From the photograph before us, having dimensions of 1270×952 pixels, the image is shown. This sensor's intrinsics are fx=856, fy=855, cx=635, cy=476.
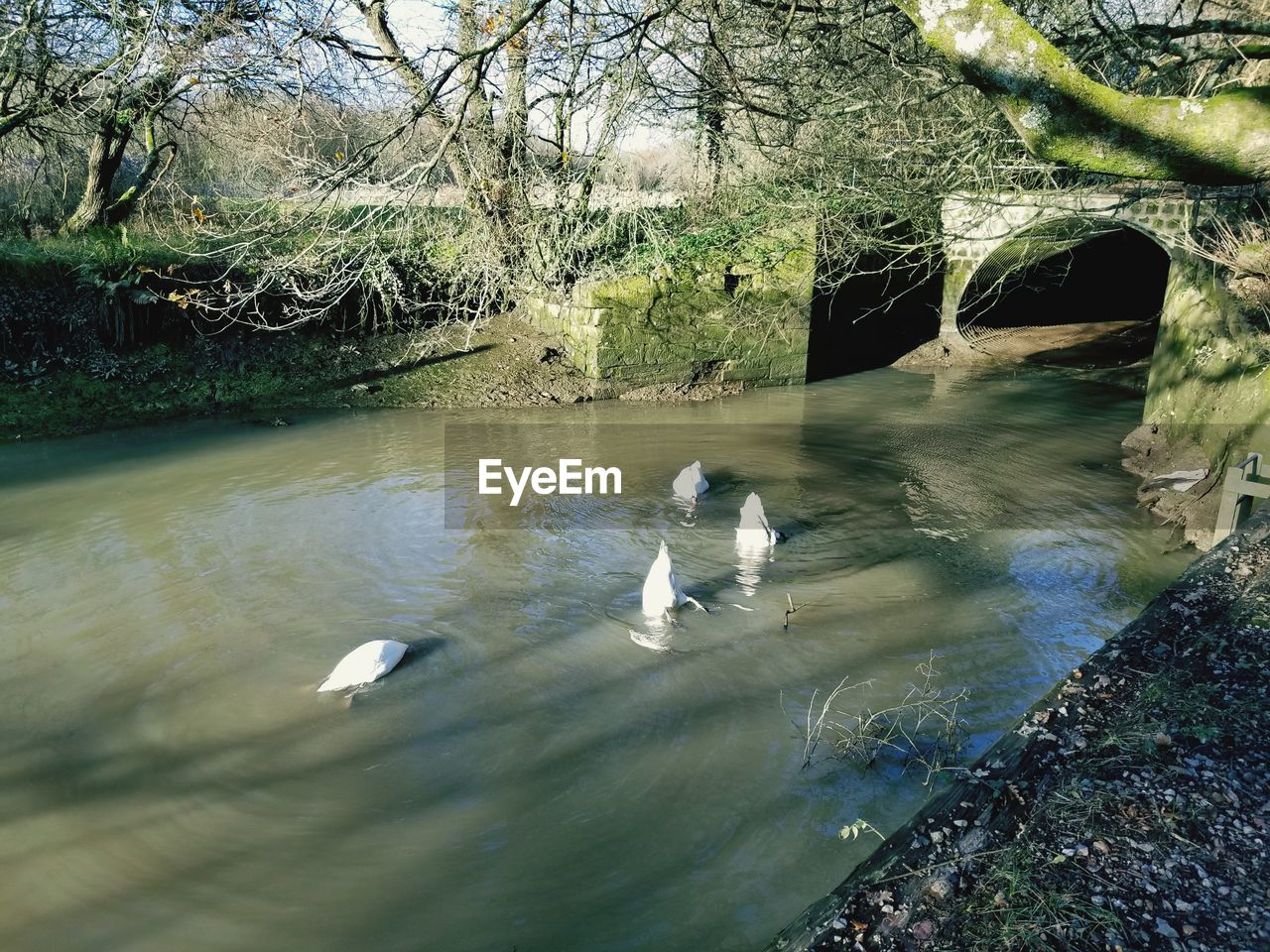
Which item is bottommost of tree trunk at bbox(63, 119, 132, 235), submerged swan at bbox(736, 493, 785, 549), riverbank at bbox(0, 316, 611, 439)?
submerged swan at bbox(736, 493, 785, 549)

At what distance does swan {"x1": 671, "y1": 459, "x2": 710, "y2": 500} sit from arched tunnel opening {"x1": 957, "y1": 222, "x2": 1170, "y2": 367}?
9447 millimetres

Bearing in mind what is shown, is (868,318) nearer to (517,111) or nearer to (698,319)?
(698,319)

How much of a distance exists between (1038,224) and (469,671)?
9991mm

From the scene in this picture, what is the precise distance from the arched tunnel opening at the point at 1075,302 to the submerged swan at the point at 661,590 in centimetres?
1193

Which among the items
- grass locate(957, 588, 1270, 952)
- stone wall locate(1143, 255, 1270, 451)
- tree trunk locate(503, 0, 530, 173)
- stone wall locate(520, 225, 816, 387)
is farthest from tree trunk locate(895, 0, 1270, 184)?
stone wall locate(520, 225, 816, 387)

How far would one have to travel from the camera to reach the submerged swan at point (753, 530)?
7.52 m

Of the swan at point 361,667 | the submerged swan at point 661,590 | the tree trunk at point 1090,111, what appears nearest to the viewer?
the tree trunk at point 1090,111

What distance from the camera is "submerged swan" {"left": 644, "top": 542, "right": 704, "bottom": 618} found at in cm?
621

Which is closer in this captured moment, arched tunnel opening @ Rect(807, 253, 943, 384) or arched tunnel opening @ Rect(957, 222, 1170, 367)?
arched tunnel opening @ Rect(807, 253, 943, 384)

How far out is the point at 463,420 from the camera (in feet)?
39.4

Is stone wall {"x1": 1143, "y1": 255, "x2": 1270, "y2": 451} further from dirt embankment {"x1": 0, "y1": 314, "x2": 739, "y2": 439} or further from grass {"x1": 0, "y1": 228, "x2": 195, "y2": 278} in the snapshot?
grass {"x1": 0, "y1": 228, "x2": 195, "y2": 278}

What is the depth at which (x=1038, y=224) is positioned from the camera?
37.9ft

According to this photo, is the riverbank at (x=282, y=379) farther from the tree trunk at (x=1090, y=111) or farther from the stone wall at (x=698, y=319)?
the tree trunk at (x=1090, y=111)

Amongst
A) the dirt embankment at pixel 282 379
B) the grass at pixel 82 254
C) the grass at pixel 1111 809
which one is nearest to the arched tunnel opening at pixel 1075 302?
the dirt embankment at pixel 282 379
